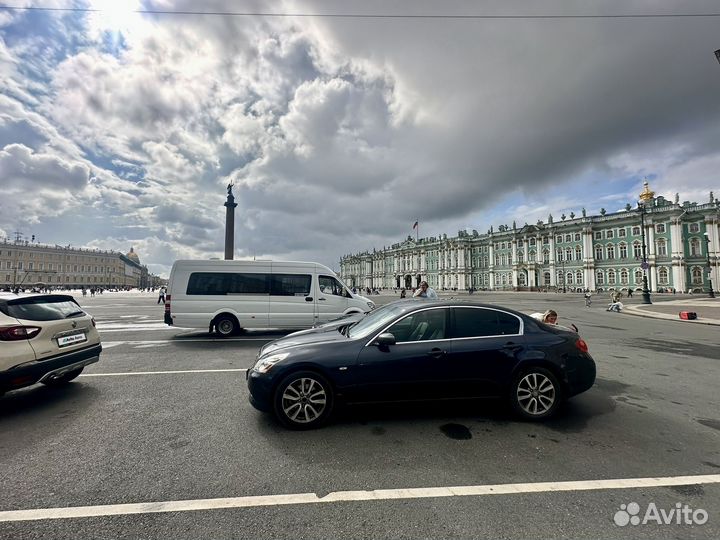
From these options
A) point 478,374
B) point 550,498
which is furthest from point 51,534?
point 478,374

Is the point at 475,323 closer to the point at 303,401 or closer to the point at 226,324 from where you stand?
the point at 303,401

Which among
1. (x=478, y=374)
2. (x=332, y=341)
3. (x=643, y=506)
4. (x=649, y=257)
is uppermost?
(x=649, y=257)

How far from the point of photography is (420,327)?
4.58 meters

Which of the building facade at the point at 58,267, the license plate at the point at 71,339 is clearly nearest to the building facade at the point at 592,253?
the license plate at the point at 71,339

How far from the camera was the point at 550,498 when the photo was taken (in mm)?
2838

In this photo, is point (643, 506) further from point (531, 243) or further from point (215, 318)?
point (531, 243)

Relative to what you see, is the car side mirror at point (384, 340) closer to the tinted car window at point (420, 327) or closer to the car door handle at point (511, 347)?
the tinted car window at point (420, 327)

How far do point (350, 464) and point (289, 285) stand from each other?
867 cm

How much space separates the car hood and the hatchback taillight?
326cm

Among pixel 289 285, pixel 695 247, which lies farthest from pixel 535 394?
pixel 695 247

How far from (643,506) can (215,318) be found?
36.7 ft

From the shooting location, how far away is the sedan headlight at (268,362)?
4215mm

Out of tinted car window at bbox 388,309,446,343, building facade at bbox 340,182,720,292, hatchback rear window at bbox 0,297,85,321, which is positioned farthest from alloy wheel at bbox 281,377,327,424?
building facade at bbox 340,182,720,292

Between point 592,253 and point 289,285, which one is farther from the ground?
point 592,253
